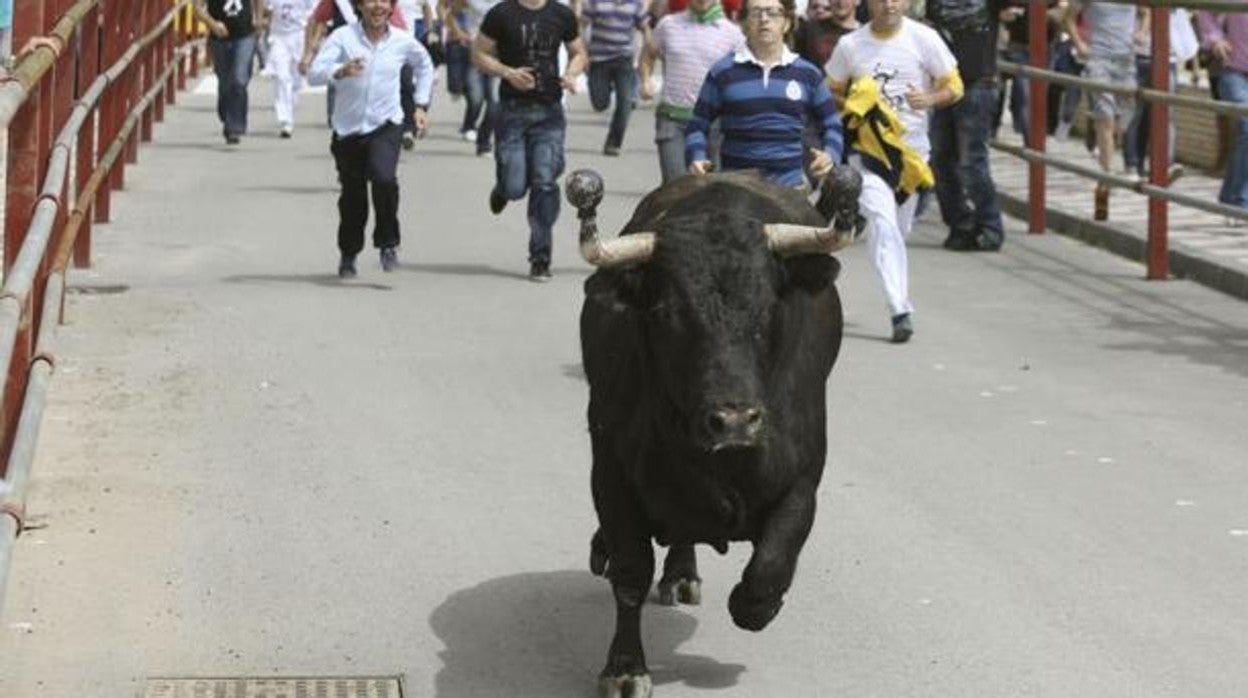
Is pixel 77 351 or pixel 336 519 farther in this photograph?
pixel 77 351

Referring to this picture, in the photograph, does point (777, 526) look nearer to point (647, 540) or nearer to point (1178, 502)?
point (647, 540)

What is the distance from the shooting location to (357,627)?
8.42 m

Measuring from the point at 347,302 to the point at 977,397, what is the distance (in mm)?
4011

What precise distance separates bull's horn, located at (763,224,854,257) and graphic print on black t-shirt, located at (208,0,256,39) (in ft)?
60.6

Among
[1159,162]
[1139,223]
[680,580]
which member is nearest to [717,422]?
[680,580]

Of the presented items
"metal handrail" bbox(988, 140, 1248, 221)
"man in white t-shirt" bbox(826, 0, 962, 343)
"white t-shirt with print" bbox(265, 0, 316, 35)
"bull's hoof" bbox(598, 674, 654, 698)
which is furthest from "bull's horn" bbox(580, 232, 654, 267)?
"white t-shirt with print" bbox(265, 0, 316, 35)

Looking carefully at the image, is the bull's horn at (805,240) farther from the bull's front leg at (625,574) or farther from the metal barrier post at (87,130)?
the metal barrier post at (87,130)

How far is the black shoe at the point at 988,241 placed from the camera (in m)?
18.7

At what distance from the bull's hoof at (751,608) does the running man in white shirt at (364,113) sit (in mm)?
8962

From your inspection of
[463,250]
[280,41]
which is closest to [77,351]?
[463,250]

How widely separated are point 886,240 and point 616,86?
33.6 ft

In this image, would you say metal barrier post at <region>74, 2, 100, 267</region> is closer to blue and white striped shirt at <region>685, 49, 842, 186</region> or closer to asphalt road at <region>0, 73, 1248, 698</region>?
asphalt road at <region>0, 73, 1248, 698</region>

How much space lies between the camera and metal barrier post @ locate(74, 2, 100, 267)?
47.3 feet

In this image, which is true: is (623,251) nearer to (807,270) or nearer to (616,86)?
(807,270)
